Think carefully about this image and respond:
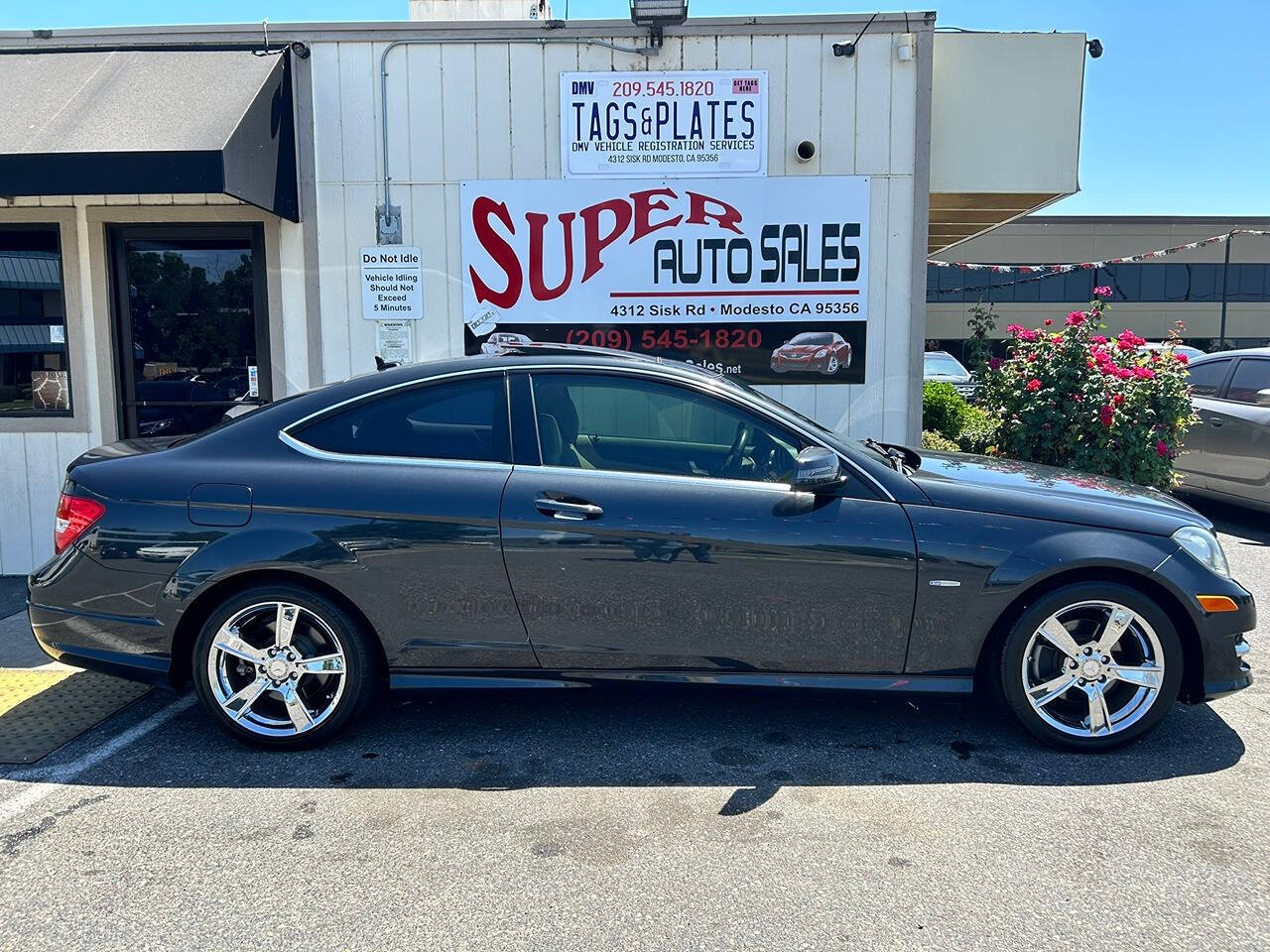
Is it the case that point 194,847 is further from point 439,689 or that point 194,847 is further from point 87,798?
point 439,689

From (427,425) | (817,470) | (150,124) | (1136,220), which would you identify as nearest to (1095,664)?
(817,470)

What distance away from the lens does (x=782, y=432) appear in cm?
396

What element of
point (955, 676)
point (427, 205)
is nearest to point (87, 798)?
point (955, 676)

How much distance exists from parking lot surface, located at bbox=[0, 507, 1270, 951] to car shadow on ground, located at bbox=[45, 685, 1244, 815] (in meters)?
0.01

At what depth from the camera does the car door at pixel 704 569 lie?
3.76 meters

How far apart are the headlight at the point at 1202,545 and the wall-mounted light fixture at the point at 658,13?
4.78 metres

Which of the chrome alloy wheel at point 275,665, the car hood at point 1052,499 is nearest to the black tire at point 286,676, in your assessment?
the chrome alloy wheel at point 275,665

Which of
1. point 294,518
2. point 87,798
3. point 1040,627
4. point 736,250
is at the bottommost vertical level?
point 87,798

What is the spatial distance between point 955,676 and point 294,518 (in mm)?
2697

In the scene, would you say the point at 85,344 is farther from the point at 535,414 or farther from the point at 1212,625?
the point at 1212,625

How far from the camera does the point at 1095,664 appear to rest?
12.5 ft

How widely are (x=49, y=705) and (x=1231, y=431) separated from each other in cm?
910

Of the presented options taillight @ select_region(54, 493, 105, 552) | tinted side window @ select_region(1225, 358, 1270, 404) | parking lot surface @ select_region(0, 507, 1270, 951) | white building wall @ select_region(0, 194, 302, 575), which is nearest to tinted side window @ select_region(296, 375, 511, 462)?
taillight @ select_region(54, 493, 105, 552)

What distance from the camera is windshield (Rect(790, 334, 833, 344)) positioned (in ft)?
23.0
